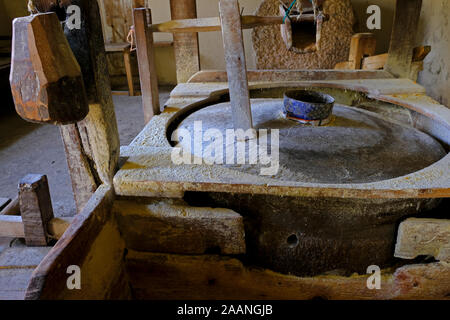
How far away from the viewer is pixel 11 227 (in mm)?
2217

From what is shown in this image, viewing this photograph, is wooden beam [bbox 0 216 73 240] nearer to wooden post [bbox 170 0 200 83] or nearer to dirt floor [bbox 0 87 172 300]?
dirt floor [bbox 0 87 172 300]

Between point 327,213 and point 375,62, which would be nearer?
point 327,213

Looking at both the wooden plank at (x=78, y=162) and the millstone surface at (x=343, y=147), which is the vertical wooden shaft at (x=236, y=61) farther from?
the wooden plank at (x=78, y=162)

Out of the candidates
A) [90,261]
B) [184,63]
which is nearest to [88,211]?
[90,261]

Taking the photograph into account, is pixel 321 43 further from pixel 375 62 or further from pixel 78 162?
pixel 78 162

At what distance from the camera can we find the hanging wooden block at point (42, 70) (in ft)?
3.99

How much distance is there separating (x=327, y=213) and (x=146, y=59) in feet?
5.37

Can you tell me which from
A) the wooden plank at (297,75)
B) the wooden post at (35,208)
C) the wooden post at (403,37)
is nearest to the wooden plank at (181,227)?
the wooden post at (35,208)

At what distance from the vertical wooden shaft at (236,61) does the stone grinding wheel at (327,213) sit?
0.33 meters

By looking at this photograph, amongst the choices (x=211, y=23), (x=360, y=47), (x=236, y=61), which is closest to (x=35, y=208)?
(x=236, y=61)

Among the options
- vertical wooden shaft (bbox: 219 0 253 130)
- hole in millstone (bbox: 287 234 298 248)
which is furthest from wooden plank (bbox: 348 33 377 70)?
hole in millstone (bbox: 287 234 298 248)

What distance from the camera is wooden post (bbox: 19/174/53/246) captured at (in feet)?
6.73

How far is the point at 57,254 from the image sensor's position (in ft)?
4.14

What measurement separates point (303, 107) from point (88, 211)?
1449mm
